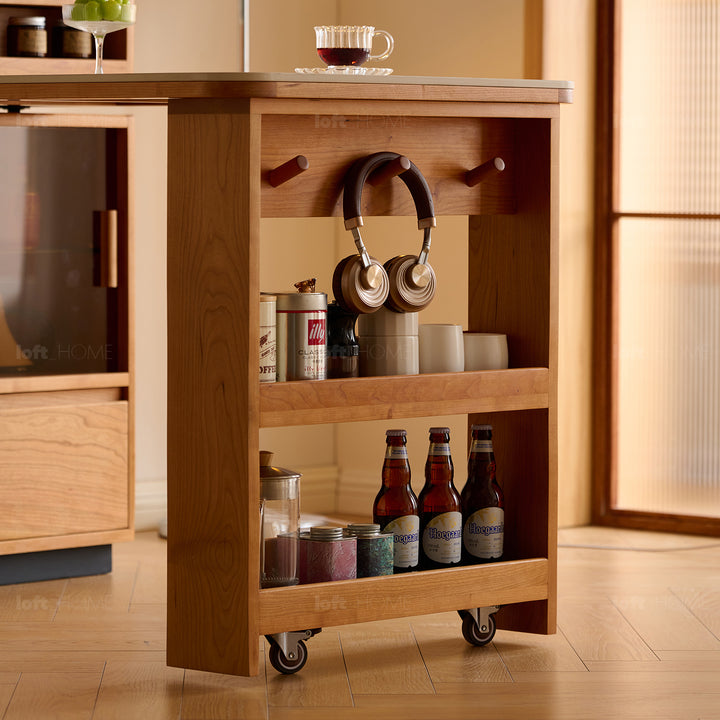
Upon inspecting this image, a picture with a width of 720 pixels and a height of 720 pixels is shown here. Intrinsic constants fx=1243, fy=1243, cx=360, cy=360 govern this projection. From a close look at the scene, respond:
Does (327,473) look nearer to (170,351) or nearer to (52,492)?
(52,492)

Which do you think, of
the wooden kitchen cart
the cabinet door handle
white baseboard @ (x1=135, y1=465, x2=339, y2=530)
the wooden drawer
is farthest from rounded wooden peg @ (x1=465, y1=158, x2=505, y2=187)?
white baseboard @ (x1=135, y1=465, x2=339, y2=530)

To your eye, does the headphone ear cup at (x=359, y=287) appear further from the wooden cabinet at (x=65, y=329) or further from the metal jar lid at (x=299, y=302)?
Answer: the wooden cabinet at (x=65, y=329)

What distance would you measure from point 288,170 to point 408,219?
1585 mm

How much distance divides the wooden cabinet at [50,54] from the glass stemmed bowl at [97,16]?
0.41 m

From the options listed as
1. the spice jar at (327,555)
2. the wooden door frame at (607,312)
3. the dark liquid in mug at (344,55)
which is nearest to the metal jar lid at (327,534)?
the spice jar at (327,555)

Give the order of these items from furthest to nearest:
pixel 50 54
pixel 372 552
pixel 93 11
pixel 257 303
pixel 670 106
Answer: pixel 670 106 < pixel 50 54 < pixel 93 11 < pixel 372 552 < pixel 257 303

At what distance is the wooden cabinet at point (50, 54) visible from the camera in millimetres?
2941

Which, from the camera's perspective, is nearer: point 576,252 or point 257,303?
point 257,303

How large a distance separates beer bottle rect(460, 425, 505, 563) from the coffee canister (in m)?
0.48

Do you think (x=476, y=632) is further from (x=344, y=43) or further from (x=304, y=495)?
(x=304, y=495)

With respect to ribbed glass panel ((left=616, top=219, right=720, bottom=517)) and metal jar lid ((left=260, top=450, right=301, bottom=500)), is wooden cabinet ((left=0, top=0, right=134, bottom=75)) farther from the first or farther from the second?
ribbed glass panel ((left=616, top=219, right=720, bottom=517))

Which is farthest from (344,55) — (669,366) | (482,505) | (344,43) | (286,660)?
(669,366)

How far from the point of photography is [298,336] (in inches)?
86.3

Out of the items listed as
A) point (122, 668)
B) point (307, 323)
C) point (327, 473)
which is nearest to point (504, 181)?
point (307, 323)
